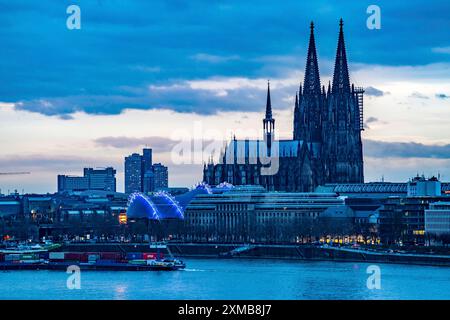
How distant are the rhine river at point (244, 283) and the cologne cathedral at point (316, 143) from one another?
3814 centimetres

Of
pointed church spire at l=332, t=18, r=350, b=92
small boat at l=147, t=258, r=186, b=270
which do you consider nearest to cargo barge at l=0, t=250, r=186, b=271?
small boat at l=147, t=258, r=186, b=270

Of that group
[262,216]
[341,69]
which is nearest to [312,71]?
[341,69]

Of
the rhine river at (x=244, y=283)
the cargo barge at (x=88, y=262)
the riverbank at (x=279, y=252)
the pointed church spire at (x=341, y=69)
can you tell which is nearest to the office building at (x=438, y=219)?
the riverbank at (x=279, y=252)

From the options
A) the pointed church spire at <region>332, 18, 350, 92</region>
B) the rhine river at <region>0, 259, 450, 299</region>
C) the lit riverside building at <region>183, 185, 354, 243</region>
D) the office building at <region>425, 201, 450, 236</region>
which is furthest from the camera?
the pointed church spire at <region>332, 18, 350, 92</region>

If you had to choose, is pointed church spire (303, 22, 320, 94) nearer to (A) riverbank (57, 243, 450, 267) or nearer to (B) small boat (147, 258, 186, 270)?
(A) riverbank (57, 243, 450, 267)

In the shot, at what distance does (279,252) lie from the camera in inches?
3066

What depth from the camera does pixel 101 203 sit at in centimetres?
13775

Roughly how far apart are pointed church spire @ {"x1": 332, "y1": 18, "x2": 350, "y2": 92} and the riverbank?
23.5 meters

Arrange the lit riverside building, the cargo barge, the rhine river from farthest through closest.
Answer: the lit riverside building
the cargo barge
the rhine river

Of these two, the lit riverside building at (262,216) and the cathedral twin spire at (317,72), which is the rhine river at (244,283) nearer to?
the lit riverside building at (262,216)

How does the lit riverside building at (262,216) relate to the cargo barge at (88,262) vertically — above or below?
above

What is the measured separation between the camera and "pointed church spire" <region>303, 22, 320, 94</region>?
10444 cm

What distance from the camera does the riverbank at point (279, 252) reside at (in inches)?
2603
